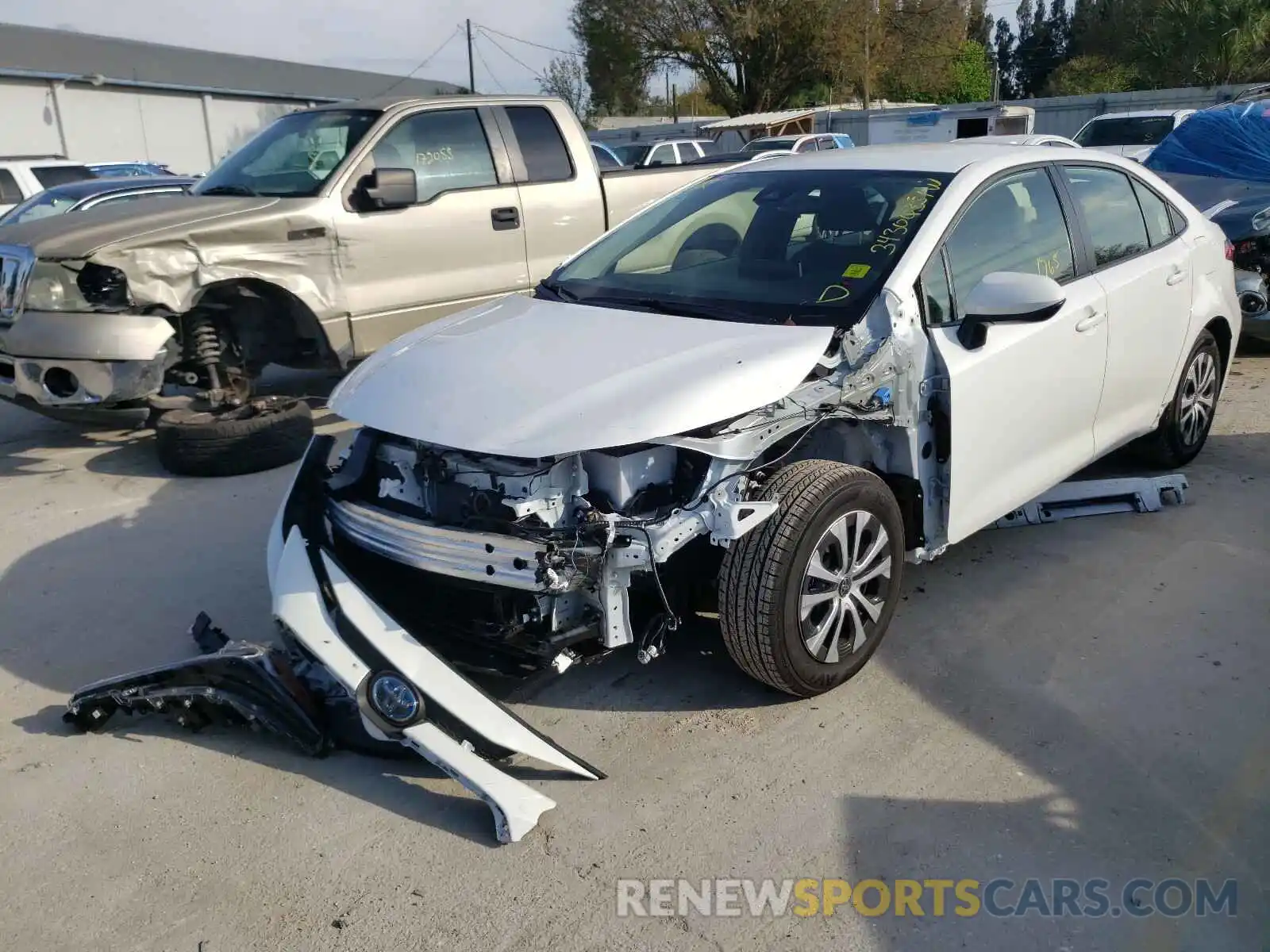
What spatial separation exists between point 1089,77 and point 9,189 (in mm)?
50661

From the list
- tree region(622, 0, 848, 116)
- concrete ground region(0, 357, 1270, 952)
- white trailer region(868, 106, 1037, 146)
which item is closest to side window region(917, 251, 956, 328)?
concrete ground region(0, 357, 1270, 952)

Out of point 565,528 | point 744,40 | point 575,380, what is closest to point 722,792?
point 565,528

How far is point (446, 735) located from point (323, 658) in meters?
0.43

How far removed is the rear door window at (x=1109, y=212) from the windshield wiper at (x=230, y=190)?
496cm

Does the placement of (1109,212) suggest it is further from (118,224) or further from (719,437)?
(118,224)

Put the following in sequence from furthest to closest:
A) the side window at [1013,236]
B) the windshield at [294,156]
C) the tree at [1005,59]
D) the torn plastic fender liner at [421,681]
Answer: the tree at [1005,59] → the windshield at [294,156] → the side window at [1013,236] → the torn plastic fender liner at [421,681]

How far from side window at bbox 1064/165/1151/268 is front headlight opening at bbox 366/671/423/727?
3283 mm

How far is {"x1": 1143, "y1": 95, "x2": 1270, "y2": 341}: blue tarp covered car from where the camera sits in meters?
7.58

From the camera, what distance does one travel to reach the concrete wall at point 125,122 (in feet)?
91.0

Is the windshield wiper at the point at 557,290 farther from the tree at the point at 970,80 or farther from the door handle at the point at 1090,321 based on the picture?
the tree at the point at 970,80

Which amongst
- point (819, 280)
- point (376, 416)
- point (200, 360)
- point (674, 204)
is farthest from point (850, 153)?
point (200, 360)

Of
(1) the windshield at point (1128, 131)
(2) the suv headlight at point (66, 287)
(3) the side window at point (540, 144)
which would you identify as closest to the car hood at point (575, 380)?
(2) the suv headlight at point (66, 287)

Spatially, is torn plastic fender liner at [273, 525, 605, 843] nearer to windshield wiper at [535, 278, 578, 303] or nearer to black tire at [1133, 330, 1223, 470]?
windshield wiper at [535, 278, 578, 303]

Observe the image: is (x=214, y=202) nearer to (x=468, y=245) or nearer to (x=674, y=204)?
(x=468, y=245)
